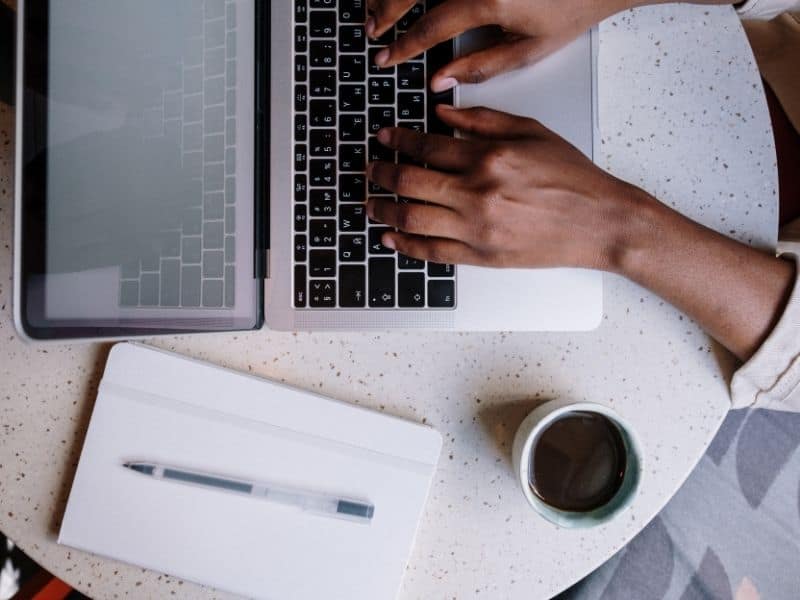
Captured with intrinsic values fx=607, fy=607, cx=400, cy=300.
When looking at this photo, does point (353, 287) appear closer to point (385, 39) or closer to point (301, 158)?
point (301, 158)

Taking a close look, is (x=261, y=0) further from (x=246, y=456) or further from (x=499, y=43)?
(x=246, y=456)

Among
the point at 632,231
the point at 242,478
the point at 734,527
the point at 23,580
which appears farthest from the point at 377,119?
the point at 23,580

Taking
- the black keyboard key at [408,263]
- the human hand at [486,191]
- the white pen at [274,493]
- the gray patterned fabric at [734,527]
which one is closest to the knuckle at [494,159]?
the human hand at [486,191]

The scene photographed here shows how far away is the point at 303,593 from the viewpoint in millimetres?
622

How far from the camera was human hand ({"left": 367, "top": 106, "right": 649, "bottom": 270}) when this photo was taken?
581mm

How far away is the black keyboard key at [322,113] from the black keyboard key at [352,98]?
0.01m

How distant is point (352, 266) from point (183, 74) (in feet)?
0.77

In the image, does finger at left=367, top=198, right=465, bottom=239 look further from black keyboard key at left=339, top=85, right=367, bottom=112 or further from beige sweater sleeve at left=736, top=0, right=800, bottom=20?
beige sweater sleeve at left=736, top=0, right=800, bottom=20

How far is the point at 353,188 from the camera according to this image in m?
0.60

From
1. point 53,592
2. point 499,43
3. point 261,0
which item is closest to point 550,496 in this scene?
point 499,43

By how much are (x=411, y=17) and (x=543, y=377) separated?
15.3 inches

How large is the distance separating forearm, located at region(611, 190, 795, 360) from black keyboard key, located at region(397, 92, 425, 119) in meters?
0.23

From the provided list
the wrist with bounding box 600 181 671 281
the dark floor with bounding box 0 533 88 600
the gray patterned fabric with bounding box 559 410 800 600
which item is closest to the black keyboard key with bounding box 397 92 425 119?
the wrist with bounding box 600 181 671 281

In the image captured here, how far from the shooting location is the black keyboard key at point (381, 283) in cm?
60
